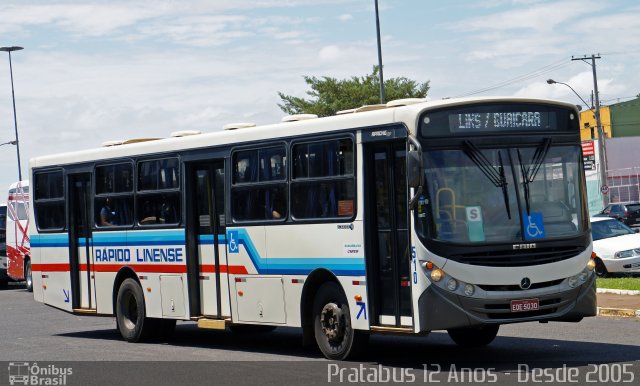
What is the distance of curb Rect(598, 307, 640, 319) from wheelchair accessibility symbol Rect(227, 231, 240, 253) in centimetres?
677

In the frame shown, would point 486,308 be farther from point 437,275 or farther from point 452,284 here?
point 437,275

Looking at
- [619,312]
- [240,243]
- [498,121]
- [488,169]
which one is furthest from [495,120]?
[619,312]

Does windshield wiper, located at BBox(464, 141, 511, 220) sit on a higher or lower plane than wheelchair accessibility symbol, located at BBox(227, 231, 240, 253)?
higher

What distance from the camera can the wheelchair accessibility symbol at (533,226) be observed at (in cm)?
1325

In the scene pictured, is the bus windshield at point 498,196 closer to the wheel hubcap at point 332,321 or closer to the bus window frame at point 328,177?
the bus window frame at point 328,177

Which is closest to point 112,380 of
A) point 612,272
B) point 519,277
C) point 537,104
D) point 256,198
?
point 256,198

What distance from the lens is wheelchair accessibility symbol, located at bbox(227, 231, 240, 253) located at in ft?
53.3

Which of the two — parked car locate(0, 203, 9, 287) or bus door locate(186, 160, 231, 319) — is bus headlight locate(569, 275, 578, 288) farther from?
parked car locate(0, 203, 9, 287)

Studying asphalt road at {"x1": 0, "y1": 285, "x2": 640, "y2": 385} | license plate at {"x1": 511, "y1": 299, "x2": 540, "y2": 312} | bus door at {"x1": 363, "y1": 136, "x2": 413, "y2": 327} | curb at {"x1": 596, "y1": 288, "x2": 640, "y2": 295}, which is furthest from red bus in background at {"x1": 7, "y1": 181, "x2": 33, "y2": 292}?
license plate at {"x1": 511, "y1": 299, "x2": 540, "y2": 312}

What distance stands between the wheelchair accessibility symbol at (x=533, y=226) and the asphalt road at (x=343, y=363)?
1401mm

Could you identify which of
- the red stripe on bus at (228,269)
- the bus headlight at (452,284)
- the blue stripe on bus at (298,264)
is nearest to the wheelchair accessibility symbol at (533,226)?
the bus headlight at (452,284)

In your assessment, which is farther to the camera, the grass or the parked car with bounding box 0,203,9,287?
the parked car with bounding box 0,203,9,287

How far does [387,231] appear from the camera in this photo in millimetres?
13727

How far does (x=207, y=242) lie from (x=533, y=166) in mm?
5383
